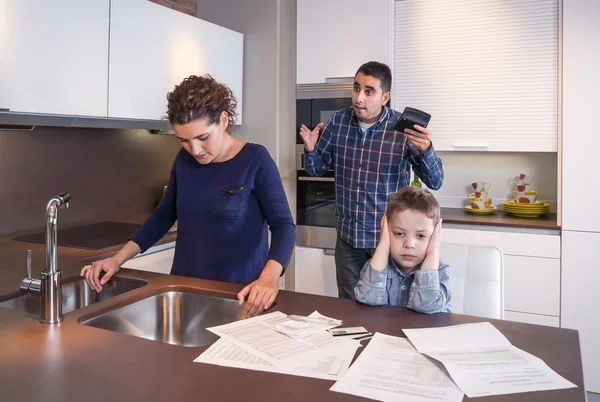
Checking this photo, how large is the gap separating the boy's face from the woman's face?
57 cm

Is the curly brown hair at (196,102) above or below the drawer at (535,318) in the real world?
above

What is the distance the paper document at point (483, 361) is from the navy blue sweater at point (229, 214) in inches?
24.8

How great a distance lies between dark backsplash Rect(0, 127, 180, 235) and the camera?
7.91ft

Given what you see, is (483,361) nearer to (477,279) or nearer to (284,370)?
(284,370)

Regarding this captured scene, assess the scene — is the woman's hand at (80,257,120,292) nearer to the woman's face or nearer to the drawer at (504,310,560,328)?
the woman's face

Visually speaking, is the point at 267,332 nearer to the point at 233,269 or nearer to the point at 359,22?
the point at 233,269

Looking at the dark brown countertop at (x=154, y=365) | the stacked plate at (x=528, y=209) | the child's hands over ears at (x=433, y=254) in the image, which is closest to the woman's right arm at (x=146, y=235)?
the dark brown countertop at (x=154, y=365)

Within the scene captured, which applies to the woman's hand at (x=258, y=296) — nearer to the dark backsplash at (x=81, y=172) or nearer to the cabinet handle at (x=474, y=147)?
the dark backsplash at (x=81, y=172)

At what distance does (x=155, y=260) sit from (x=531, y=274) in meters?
1.90

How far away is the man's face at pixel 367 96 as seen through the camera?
8.16ft

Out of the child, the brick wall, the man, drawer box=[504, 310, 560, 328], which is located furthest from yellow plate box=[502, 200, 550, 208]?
the brick wall

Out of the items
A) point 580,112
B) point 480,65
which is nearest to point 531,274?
point 580,112

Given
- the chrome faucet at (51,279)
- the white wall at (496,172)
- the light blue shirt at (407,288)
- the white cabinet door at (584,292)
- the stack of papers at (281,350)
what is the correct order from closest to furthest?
the stack of papers at (281,350) → the chrome faucet at (51,279) → the light blue shirt at (407,288) → the white cabinet door at (584,292) → the white wall at (496,172)

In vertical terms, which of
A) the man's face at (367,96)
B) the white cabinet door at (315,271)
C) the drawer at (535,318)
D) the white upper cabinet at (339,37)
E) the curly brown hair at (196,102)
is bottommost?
the drawer at (535,318)
